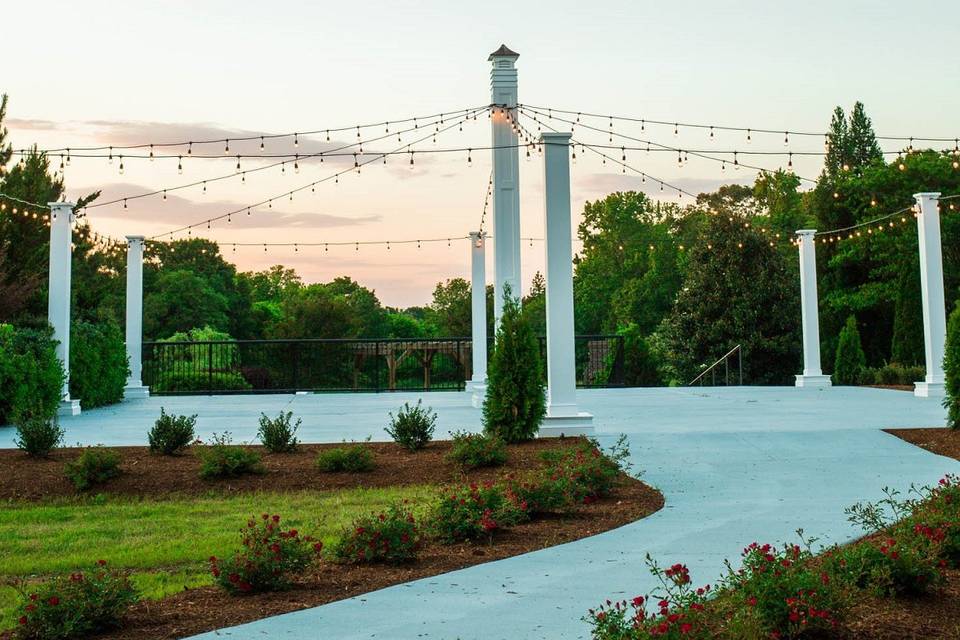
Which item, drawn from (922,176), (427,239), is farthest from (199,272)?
(922,176)

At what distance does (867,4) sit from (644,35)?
4158 millimetres

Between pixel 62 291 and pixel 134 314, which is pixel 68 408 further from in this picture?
pixel 134 314

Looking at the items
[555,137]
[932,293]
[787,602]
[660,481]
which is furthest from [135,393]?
[787,602]

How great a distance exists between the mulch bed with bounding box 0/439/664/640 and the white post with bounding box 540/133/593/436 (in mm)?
575

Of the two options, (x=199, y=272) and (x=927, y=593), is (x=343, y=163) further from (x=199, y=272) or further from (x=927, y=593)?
(x=199, y=272)

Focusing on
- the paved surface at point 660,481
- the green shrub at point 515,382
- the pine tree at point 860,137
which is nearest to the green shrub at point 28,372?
the paved surface at point 660,481

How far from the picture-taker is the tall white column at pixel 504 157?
12.4 meters

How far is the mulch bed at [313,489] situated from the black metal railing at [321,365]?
11395mm

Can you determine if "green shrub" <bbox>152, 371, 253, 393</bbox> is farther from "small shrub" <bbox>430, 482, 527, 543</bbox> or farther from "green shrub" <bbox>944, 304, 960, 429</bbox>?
"small shrub" <bbox>430, 482, 527, 543</bbox>

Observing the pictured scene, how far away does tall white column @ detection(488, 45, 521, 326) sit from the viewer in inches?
489

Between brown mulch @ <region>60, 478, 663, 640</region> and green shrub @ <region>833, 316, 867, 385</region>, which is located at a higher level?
green shrub @ <region>833, 316, 867, 385</region>

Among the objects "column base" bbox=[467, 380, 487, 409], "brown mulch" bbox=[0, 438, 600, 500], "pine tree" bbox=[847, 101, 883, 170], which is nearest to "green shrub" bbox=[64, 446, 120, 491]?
"brown mulch" bbox=[0, 438, 600, 500]

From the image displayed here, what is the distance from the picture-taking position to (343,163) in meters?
14.8

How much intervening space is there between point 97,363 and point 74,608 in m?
12.7
